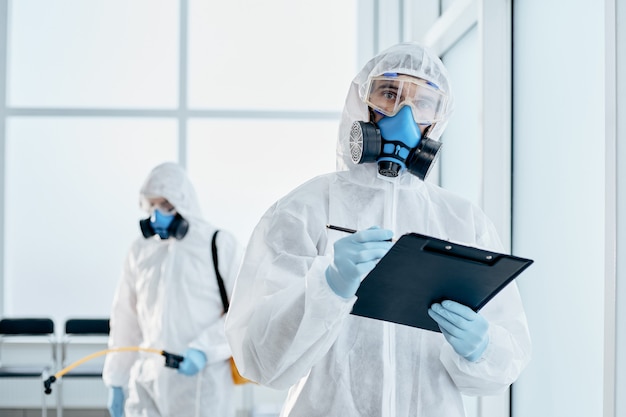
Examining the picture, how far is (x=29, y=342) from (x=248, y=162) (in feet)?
6.15

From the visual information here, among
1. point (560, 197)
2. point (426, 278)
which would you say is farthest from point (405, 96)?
point (560, 197)

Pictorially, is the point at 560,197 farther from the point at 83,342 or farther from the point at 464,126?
the point at 83,342

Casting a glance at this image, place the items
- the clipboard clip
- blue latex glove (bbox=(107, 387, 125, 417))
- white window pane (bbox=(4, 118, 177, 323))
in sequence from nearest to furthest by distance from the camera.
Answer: the clipboard clip
blue latex glove (bbox=(107, 387, 125, 417))
white window pane (bbox=(4, 118, 177, 323))

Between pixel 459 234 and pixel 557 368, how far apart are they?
0.73m

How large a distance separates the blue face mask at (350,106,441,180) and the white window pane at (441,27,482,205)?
1353 mm

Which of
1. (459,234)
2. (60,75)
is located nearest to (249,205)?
(60,75)

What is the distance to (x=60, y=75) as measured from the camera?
5.18 m

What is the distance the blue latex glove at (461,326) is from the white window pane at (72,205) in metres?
4.02

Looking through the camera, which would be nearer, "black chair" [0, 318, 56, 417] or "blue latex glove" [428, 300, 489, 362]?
"blue latex glove" [428, 300, 489, 362]

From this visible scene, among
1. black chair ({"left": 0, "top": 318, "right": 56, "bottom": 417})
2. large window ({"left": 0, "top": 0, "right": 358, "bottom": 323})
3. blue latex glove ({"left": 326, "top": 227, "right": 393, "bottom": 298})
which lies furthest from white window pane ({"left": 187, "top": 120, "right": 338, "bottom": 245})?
blue latex glove ({"left": 326, "top": 227, "right": 393, "bottom": 298})

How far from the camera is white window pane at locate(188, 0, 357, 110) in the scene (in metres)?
5.16

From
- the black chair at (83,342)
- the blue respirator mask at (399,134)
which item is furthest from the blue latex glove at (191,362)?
the black chair at (83,342)

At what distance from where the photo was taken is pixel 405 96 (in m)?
1.53

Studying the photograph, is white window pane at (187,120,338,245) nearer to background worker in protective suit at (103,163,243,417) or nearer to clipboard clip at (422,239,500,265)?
background worker in protective suit at (103,163,243,417)
